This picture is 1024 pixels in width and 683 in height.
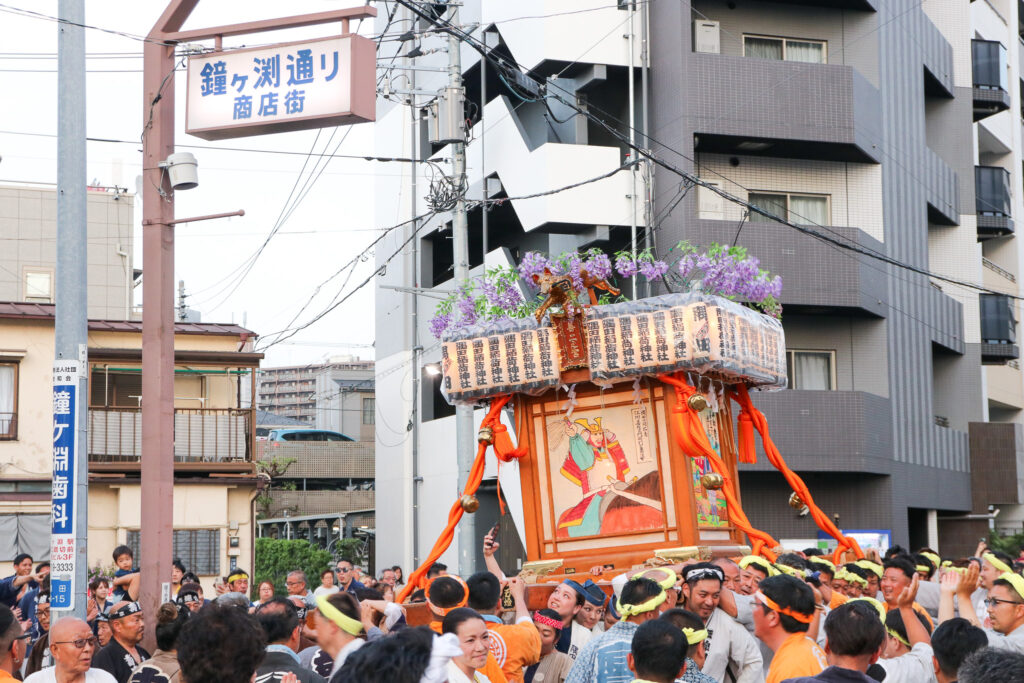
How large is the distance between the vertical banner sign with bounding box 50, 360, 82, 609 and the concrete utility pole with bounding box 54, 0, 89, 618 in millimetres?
29

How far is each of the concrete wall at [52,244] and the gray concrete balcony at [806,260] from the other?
66.1 feet

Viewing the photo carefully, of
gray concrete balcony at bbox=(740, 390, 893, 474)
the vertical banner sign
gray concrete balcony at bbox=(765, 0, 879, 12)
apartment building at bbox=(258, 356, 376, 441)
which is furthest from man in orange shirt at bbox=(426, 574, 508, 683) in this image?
apartment building at bbox=(258, 356, 376, 441)

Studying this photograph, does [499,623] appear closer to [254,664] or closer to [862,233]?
[254,664]

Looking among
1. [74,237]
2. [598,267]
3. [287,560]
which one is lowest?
[287,560]

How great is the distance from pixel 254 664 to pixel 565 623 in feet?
11.9

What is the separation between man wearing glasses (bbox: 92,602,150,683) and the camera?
26.0 ft

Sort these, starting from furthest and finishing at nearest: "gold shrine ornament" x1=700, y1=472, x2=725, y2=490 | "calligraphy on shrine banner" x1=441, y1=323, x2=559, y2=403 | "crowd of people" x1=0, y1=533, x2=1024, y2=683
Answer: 1. "calligraphy on shrine banner" x1=441, y1=323, x2=559, y2=403
2. "gold shrine ornament" x1=700, y1=472, x2=725, y2=490
3. "crowd of people" x1=0, y1=533, x2=1024, y2=683

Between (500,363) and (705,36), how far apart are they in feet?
47.1

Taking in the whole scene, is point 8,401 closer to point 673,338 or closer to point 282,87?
point 282,87

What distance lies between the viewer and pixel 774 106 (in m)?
25.0

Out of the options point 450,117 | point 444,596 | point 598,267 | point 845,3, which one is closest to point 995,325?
point 845,3

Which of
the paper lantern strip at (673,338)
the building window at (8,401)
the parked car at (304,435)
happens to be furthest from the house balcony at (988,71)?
the parked car at (304,435)

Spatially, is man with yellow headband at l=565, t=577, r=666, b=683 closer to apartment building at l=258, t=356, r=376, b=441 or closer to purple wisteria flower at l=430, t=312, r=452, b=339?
A: purple wisteria flower at l=430, t=312, r=452, b=339

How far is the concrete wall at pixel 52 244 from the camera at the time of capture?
37.1 meters
